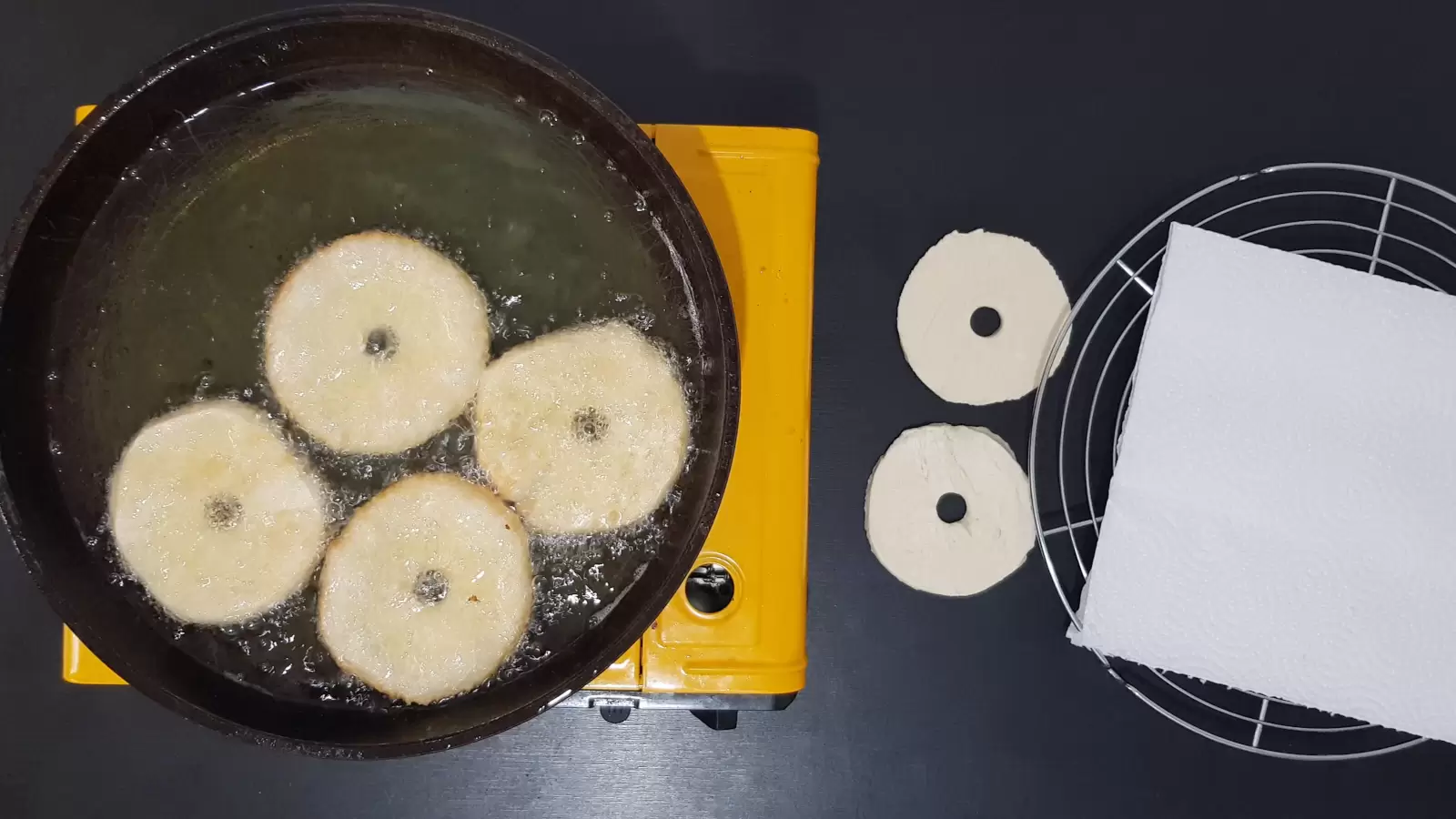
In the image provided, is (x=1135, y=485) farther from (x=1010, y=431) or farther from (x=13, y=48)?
(x=13, y=48)

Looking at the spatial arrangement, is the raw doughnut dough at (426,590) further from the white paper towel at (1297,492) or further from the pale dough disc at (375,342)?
the white paper towel at (1297,492)

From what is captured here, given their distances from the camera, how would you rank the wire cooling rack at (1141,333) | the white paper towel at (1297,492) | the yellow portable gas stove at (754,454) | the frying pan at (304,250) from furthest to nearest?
1. the wire cooling rack at (1141,333)
2. the white paper towel at (1297,492)
3. the yellow portable gas stove at (754,454)
4. the frying pan at (304,250)

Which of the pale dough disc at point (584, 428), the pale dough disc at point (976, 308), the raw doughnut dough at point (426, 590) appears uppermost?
the pale dough disc at point (976, 308)

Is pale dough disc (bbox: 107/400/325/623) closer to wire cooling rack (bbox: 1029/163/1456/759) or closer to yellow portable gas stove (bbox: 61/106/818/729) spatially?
yellow portable gas stove (bbox: 61/106/818/729)

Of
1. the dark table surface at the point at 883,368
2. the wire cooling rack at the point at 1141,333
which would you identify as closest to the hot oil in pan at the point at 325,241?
the dark table surface at the point at 883,368

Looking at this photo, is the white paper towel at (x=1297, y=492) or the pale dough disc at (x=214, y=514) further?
the white paper towel at (x=1297, y=492)

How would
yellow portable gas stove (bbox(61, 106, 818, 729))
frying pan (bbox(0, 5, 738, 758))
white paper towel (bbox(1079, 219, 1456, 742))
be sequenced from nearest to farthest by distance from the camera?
frying pan (bbox(0, 5, 738, 758))
yellow portable gas stove (bbox(61, 106, 818, 729))
white paper towel (bbox(1079, 219, 1456, 742))

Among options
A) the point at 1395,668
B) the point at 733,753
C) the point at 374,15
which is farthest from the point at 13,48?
the point at 1395,668

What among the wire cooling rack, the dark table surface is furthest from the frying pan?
the wire cooling rack
